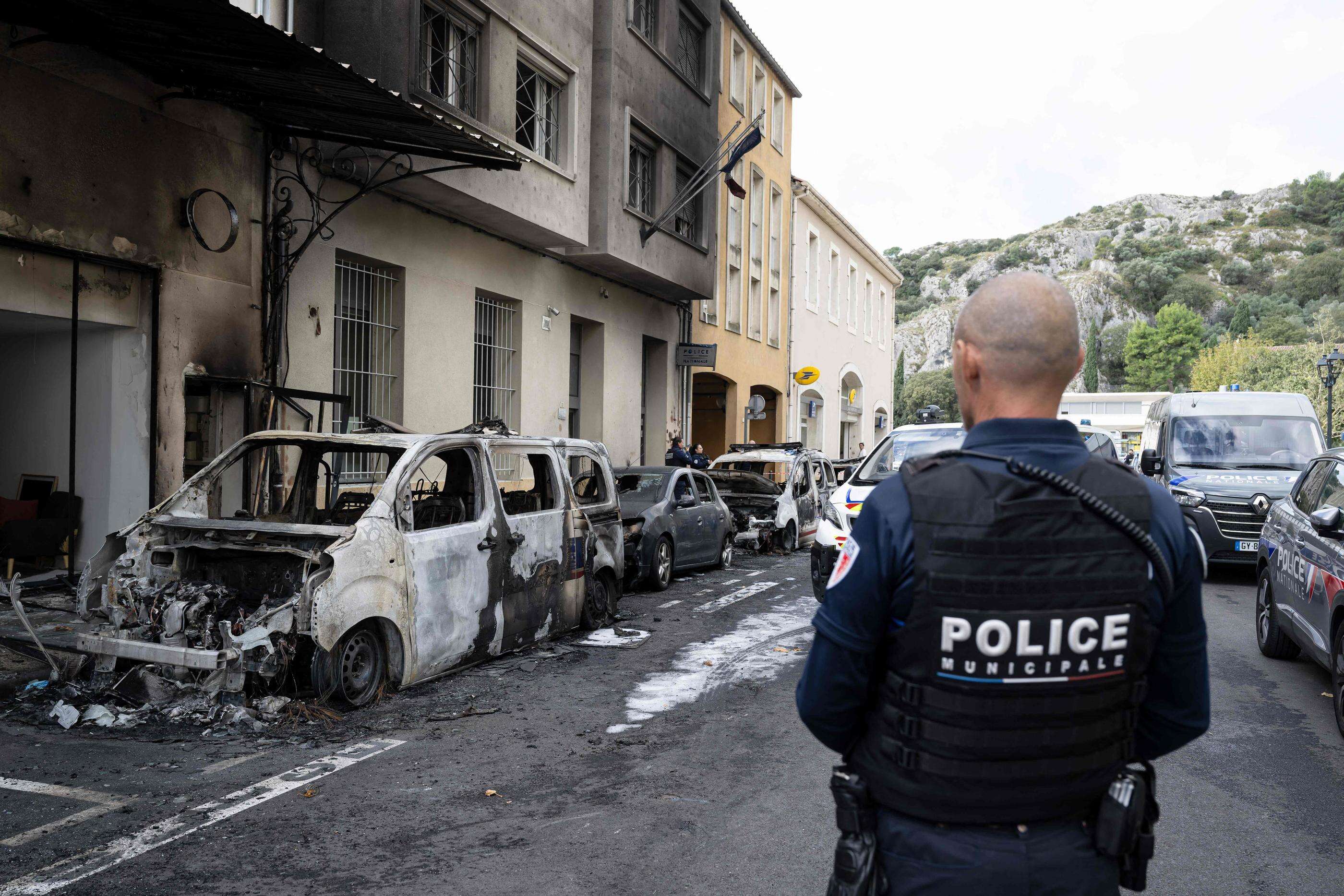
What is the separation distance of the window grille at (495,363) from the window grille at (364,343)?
1.84m

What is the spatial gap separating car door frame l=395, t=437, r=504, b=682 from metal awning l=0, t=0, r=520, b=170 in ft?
11.6

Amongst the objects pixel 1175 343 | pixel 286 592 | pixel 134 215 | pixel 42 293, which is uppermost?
pixel 1175 343

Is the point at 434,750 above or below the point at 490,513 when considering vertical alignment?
below

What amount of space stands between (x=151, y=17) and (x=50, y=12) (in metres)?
0.84

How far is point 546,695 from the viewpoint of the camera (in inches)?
268

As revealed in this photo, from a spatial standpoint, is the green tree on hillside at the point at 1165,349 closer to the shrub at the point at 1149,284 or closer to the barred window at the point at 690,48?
the shrub at the point at 1149,284

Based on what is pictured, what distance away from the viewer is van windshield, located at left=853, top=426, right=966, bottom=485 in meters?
10.6

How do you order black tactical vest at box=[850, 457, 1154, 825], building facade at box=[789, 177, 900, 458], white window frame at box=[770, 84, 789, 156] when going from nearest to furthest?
black tactical vest at box=[850, 457, 1154, 825] → white window frame at box=[770, 84, 789, 156] → building facade at box=[789, 177, 900, 458]

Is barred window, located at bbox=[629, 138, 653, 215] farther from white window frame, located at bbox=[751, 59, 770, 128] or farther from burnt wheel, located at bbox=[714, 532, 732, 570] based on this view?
white window frame, located at bbox=[751, 59, 770, 128]

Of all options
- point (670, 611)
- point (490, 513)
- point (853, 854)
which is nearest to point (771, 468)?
point (670, 611)

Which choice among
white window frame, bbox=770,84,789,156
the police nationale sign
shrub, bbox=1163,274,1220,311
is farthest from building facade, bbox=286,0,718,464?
shrub, bbox=1163,274,1220,311

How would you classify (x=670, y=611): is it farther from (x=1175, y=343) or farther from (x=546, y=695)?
(x=1175, y=343)

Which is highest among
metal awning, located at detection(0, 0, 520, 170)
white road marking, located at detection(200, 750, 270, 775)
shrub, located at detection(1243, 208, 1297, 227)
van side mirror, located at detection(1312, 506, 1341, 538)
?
shrub, located at detection(1243, 208, 1297, 227)

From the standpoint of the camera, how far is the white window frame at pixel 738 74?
24625 millimetres
